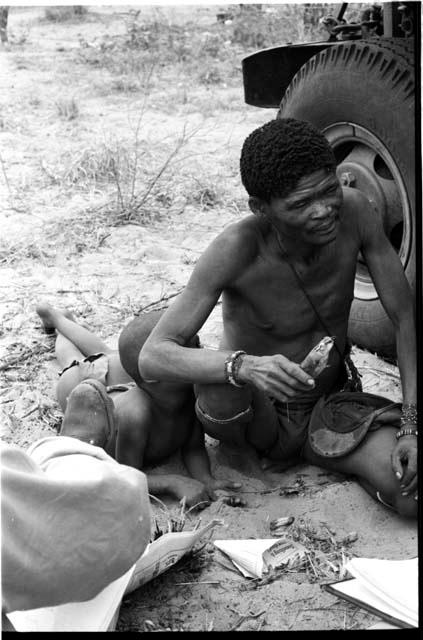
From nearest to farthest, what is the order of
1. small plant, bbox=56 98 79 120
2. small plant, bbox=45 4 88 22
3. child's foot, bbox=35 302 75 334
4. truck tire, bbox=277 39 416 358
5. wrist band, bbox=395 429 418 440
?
wrist band, bbox=395 429 418 440
truck tire, bbox=277 39 416 358
child's foot, bbox=35 302 75 334
small plant, bbox=56 98 79 120
small plant, bbox=45 4 88 22

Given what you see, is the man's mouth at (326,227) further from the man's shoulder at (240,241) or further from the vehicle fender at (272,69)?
the vehicle fender at (272,69)

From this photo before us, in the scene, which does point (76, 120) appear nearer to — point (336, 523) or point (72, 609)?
point (336, 523)

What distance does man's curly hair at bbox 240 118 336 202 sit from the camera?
2500 millimetres

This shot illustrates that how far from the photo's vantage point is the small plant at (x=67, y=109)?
7.07 meters

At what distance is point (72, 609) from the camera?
195cm

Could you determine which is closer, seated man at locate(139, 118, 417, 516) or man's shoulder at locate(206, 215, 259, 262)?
seated man at locate(139, 118, 417, 516)

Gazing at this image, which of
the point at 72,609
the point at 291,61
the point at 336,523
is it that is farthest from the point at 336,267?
the point at 291,61

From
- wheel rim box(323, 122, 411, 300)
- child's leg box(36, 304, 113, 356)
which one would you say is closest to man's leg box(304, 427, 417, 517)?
wheel rim box(323, 122, 411, 300)

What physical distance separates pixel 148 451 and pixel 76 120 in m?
4.62

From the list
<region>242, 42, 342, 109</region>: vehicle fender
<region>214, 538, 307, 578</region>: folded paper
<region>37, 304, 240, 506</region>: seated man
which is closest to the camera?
<region>214, 538, 307, 578</region>: folded paper

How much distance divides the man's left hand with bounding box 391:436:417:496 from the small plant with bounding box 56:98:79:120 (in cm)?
512

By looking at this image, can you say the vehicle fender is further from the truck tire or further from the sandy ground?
the sandy ground

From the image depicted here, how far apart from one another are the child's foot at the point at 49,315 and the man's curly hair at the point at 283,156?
169cm

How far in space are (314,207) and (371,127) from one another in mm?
1108
